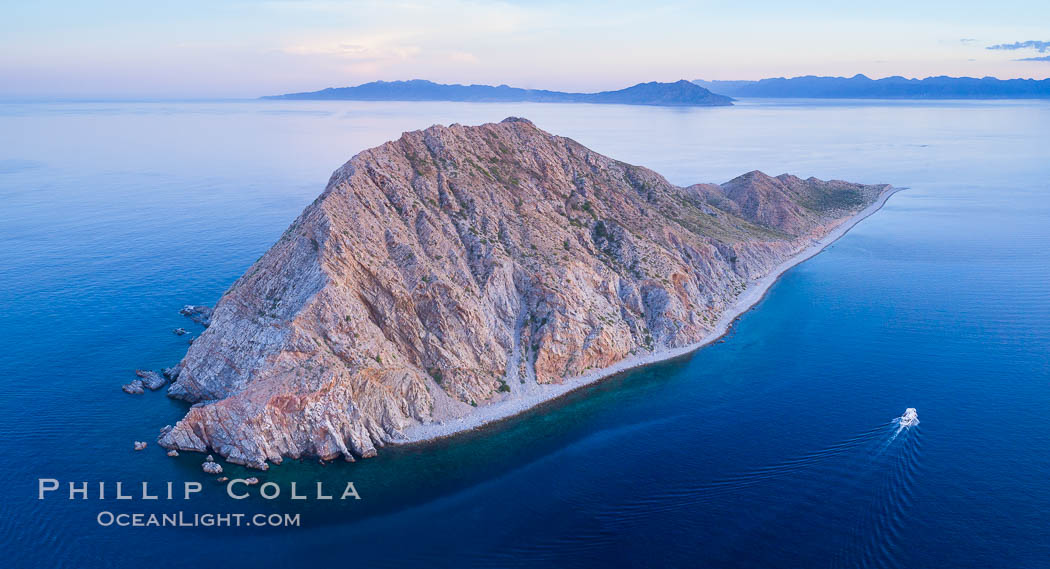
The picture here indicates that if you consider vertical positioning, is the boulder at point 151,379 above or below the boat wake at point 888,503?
above

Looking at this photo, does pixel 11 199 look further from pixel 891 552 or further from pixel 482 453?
pixel 891 552

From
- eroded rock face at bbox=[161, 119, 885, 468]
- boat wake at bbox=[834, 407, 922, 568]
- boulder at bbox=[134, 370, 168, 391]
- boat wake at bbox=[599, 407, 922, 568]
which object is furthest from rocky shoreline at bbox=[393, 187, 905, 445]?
boulder at bbox=[134, 370, 168, 391]

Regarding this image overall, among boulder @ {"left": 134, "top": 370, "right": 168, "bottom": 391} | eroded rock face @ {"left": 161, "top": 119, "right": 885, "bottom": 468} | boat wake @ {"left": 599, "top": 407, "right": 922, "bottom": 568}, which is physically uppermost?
eroded rock face @ {"left": 161, "top": 119, "right": 885, "bottom": 468}

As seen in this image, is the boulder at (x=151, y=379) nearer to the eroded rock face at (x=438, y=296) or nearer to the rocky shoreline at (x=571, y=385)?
the eroded rock face at (x=438, y=296)

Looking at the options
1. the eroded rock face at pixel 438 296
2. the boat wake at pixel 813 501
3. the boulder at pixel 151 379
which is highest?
the eroded rock face at pixel 438 296

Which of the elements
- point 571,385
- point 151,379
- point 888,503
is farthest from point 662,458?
point 151,379

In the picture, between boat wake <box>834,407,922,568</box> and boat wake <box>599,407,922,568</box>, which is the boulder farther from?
boat wake <box>834,407,922,568</box>

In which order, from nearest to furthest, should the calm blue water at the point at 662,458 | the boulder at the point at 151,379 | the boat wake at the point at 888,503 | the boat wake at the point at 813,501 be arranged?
the boat wake at the point at 888,503 < the boat wake at the point at 813,501 < the calm blue water at the point at 662,458 < the boulder at the point at 151,379

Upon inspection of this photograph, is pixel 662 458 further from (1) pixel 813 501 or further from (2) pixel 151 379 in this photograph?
(2) pixel 151 379

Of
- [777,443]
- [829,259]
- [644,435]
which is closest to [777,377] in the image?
[777,443]

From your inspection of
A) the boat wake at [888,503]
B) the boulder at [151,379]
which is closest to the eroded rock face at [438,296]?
the boulder at [151,379]
